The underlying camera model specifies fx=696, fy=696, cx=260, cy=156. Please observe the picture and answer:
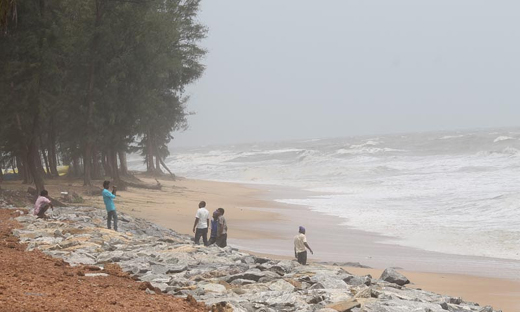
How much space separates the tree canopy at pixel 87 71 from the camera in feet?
82.3

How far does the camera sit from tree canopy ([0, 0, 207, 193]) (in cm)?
2509

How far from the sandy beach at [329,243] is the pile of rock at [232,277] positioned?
10.2ft

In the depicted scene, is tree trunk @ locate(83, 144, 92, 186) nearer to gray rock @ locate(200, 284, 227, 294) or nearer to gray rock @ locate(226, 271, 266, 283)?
gray rock @ locate(226, 271, 266, 283)

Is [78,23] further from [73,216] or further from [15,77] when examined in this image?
[73,216]

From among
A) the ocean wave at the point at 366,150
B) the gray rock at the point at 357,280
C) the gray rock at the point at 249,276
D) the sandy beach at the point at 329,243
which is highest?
the ocean wave at the point at 366,150

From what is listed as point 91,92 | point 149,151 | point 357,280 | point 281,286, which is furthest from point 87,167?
point 281,286

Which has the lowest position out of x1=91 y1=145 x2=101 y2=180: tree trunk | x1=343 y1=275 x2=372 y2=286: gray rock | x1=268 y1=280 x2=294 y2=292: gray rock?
x1=343 y1=275 x2=372 y2=286: gray rock

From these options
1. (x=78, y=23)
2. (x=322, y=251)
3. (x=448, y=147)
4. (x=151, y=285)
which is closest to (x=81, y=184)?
(x=78, y=23)

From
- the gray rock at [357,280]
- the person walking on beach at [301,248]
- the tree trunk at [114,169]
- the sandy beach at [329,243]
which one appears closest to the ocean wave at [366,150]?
the sandy beach at [329,243]

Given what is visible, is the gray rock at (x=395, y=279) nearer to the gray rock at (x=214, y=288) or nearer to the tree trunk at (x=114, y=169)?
the gray rock at (x=214, y=288)

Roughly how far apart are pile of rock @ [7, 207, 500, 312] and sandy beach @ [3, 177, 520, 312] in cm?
310

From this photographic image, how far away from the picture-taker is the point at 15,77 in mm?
25359

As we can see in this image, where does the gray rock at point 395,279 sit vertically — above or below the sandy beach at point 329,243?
above

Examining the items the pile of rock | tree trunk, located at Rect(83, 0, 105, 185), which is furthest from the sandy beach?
the pile of rock
